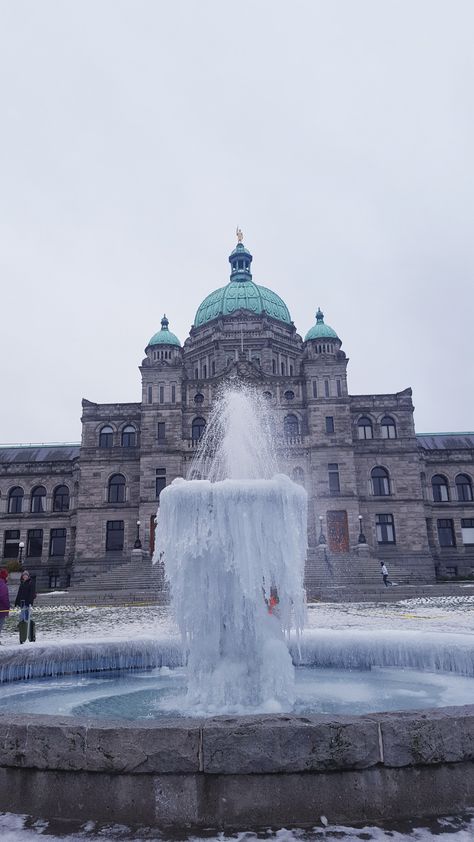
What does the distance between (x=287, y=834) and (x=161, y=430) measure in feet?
152

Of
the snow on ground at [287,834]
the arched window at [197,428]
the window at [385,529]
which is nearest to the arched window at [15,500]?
the arched window at [197,428]

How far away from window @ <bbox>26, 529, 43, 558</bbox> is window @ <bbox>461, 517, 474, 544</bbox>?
37506mm

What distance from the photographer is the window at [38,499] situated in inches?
2176

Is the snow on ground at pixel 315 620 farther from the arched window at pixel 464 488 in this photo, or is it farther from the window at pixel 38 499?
the window at pixel 38 499

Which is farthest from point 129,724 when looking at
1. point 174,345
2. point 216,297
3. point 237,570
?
point 216,297

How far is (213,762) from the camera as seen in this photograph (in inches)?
196

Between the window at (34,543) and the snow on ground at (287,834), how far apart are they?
52533 millimetres

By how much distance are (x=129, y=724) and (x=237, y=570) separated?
3.93 m

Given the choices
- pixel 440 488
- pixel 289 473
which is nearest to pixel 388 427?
pixel 440 488

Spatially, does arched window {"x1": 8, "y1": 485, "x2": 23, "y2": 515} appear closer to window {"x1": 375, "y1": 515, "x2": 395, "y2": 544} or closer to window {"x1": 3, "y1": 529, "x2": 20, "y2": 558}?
window {"x1": 3, "y1": 529, "x2": 20, "y2": 558}

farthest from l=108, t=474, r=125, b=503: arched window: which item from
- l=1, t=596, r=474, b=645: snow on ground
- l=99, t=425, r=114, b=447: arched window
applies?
l=1, t=596, r=474, b=645: snow on ground

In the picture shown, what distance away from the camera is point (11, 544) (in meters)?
54.2

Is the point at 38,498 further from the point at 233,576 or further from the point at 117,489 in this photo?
the point at 233,576

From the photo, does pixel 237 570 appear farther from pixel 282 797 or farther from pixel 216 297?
pixel 216 297
